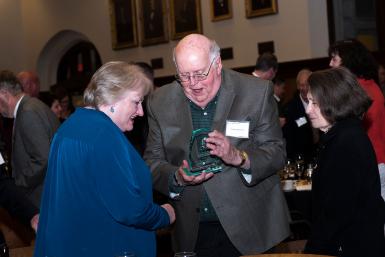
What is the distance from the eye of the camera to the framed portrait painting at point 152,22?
12156 mm

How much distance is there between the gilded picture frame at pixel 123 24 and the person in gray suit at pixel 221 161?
9428mm

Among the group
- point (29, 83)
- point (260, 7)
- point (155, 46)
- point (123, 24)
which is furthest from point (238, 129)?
point (123, 24)

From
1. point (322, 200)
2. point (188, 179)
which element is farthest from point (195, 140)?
point (322, 200)

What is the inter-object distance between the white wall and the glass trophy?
22.3 feet

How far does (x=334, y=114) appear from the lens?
3359 millimetres

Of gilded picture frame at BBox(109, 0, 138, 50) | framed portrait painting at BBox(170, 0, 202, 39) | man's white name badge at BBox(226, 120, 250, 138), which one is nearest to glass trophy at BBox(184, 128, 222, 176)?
man's white name badge at BBox(226, 120, 250, 138)

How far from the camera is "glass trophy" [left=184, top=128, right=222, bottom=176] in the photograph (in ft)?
10.7

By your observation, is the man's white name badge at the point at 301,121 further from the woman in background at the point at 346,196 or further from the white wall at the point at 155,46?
the woman in background at the point at 346,196

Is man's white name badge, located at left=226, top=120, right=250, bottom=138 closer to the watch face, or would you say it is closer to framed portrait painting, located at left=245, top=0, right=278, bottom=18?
the watch face

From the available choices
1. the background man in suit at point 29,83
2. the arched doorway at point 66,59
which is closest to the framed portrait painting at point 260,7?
the background man in suit at point 29,83

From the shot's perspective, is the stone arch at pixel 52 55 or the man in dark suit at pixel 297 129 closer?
the man in dark suit at pixel 297 129

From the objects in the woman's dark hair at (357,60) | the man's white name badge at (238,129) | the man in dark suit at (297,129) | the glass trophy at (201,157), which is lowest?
the man in dark suit at (297,129)

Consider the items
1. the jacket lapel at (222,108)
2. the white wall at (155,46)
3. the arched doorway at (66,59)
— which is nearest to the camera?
the jacket lapel at (222,108)

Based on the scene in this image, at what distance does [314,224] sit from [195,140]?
657 millimetres
